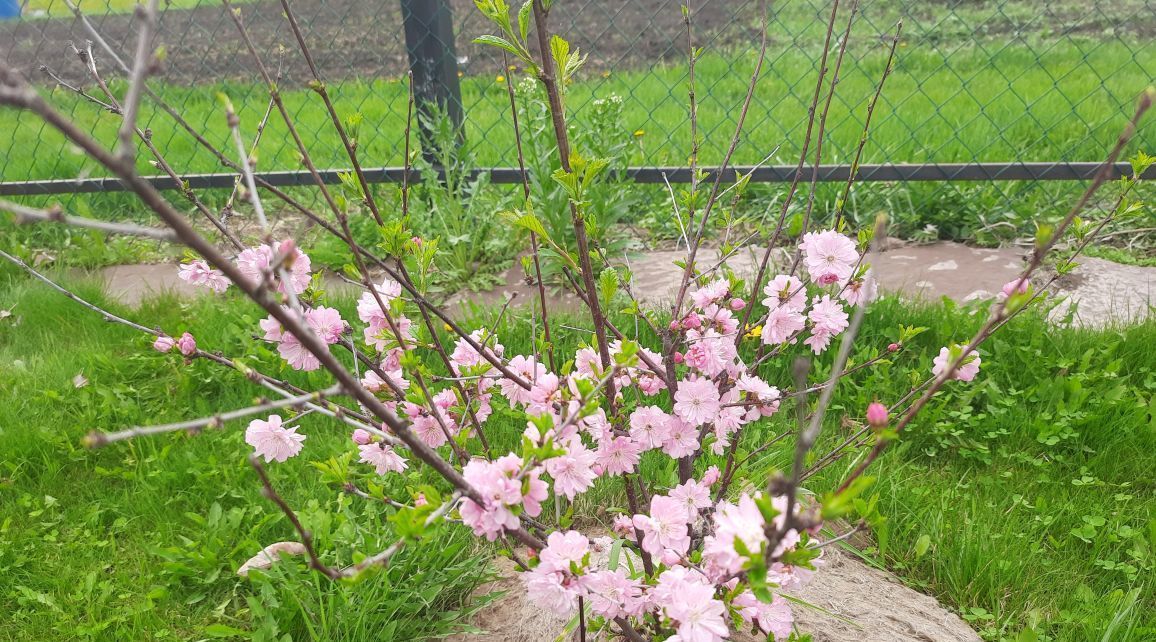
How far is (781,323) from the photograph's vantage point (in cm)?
150

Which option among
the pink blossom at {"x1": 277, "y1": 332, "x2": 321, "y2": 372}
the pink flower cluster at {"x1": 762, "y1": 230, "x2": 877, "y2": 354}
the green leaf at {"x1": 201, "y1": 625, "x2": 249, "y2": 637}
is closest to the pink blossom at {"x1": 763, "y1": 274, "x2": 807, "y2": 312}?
the pink flower cluster at {"x1": 762, "y1": 230, "x2": 877, "y2": 354}

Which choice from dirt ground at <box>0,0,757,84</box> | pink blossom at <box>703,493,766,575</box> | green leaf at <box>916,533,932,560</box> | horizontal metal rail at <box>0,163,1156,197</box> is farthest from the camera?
dirt ground at <box>0,0,757,84</box>

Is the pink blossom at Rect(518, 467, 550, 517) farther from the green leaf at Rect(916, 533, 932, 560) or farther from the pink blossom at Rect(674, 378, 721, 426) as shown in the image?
the green leaf at Rect(916, 533, 932, 560)

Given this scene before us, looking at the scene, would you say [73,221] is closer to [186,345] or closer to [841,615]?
[186,345]

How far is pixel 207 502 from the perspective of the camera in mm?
2264

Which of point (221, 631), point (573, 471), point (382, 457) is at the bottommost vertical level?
point (221, 631)

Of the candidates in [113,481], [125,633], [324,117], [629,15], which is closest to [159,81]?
[324,117]

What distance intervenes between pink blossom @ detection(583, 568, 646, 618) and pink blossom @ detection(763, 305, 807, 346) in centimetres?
53

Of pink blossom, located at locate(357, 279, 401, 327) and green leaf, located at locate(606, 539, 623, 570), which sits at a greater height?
pink blossom, located at locate(357, 279, 401, 327)

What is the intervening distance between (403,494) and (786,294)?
1208 millimetres

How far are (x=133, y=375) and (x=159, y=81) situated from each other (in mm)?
5255

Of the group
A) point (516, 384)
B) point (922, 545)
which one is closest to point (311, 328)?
point (516, 384)

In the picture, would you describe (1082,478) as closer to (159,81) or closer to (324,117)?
(324,117)

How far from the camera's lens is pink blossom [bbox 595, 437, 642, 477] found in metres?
1.38
